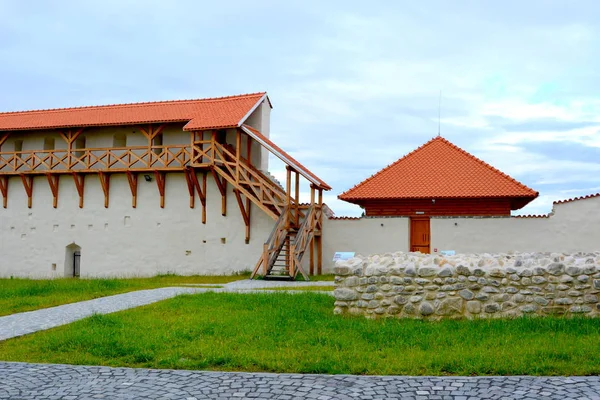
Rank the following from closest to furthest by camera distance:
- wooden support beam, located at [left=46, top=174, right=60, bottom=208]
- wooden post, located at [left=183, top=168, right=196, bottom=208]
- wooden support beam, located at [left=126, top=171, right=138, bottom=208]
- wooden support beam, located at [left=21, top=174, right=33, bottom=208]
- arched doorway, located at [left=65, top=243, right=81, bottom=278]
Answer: wooden post, located at [left=183, top=168, right=196, bottom=208]
wooden support beam, located at [left=126, top=171, right=138, bottom=208]
wooden support beam, located at [left=46, top=174, right=60, bottom=208]
arched doorway, located at [left=65, top=243, right=81, bottom=278]
wooden support beam, located at [left=21, top=174, right=33, bottom=208]

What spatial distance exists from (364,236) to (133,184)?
969 centimetres

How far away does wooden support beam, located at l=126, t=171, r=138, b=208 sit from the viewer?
24.3m

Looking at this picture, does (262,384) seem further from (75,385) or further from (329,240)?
(329,240)

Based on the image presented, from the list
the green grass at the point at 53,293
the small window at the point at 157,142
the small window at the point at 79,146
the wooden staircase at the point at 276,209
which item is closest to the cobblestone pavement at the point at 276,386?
the green grass at the point at 53,293

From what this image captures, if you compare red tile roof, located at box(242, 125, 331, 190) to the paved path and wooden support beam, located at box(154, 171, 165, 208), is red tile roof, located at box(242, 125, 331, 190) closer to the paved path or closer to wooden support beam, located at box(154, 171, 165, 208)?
wooden support beam, located at box(154, 171, 165, 208)

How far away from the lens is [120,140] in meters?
25.8

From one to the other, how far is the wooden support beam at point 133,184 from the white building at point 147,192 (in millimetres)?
41

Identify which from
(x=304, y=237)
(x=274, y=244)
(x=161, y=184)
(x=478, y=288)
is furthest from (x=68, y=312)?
(x=161, y=184)

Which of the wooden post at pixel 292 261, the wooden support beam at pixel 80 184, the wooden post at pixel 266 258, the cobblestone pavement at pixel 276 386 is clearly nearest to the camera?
the cobblestone pavement at pixel 276 386

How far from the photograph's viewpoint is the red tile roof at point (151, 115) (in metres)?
22.5

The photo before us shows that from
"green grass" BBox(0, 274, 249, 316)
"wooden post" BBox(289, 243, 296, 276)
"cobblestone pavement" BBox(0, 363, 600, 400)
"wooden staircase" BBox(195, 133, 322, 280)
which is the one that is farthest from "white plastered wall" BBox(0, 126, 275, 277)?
"cobblestone pavement" BBox(0, 363, 600, 400)

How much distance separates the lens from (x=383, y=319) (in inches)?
393

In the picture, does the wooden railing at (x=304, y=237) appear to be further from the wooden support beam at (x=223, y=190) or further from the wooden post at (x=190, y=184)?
the wooden post at (x=190, y=184)

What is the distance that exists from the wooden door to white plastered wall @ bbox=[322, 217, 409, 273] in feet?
1.11
